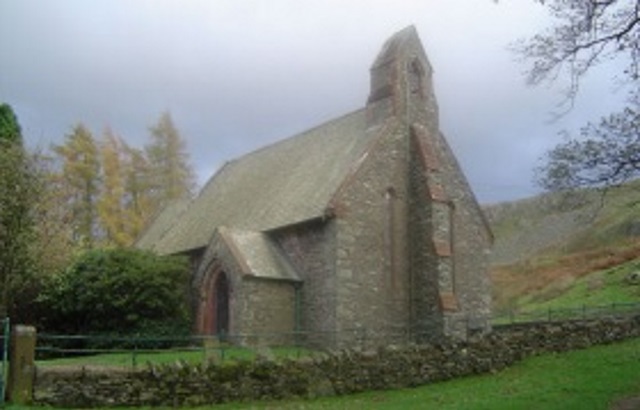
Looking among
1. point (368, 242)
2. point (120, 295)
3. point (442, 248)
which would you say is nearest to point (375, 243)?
point (368, 242)

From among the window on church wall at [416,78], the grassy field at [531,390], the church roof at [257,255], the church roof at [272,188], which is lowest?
the grassy field at [531,390]

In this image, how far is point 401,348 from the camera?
22531 mm

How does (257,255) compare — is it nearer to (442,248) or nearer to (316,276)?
(316,276)

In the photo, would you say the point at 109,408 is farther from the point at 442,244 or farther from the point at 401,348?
the point at 442,244

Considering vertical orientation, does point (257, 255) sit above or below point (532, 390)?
above

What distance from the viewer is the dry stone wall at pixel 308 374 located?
17.4 metres

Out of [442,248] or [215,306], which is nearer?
[442,248]

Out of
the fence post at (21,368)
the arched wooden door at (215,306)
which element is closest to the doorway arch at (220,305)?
the arched wooden door at (215,306)

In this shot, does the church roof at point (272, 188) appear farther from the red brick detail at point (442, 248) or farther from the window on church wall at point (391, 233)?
the red brick detail at point (442, 248)

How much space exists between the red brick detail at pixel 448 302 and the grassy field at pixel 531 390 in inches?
204

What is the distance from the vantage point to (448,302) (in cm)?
3094

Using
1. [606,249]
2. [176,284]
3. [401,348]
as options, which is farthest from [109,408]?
[606,249]

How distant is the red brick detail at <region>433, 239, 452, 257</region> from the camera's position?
31.5 metres

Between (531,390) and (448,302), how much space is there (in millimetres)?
10753
